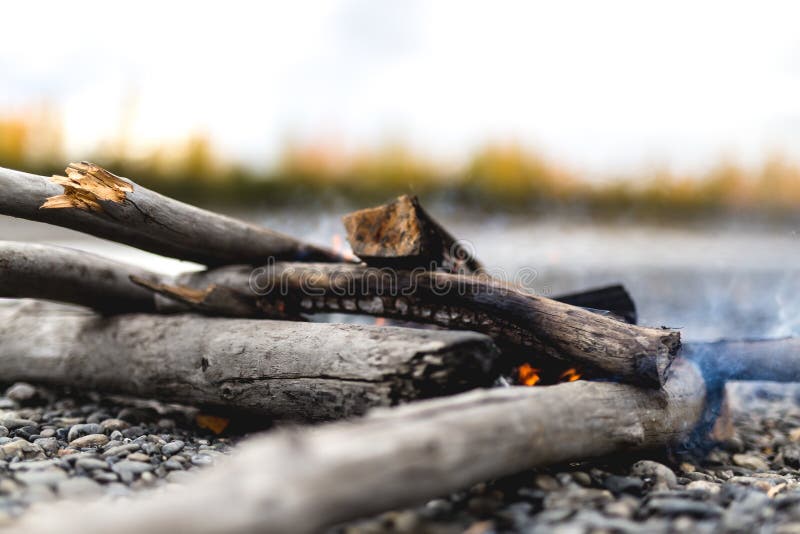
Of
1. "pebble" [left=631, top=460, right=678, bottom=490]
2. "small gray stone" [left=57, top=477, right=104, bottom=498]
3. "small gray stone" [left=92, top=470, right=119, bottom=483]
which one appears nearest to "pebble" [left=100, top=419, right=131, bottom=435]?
"small gray stone" [left=92, top=470, right=119, bottom=483]

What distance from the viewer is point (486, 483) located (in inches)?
86.0

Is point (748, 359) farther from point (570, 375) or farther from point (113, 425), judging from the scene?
point (113, 425)

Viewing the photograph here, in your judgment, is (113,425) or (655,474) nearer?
(655,474)

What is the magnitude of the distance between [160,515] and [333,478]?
1.22ft

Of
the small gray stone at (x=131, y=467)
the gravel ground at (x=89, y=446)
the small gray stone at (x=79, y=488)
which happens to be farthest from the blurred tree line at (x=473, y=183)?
the small gray stone at (x=79, y=488)

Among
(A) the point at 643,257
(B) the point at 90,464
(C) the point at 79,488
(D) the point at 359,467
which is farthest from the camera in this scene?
(A) the point at 643,257

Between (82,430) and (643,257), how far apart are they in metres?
9.41

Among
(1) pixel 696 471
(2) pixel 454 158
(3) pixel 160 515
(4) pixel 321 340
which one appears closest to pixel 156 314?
(4) pixel 321 340

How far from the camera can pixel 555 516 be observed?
194 centimetres

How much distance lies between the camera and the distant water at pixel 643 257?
6867 millimetres

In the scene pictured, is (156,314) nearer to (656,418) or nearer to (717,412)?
(656,418)

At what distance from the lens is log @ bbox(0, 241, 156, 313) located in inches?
119

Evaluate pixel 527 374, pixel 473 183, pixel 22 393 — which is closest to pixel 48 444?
pixel 22 393

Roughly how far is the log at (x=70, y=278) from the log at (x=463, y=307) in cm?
39
